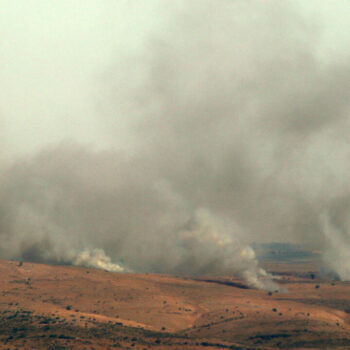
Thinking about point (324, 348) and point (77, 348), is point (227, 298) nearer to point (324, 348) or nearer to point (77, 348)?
point (324, 348)

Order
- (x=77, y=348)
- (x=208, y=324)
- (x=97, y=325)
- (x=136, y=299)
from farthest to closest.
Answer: (x=136, y=299) < (x=208, y=324) < (x=97, y=325) < (x=77, y=348)

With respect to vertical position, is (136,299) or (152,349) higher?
(136,299)

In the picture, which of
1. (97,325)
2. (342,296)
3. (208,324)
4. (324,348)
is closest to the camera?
(324,348)

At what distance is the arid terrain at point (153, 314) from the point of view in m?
124

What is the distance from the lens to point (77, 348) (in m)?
114

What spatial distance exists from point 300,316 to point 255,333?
18319 mm

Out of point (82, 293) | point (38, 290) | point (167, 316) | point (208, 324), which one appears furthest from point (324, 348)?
point (38, 290)

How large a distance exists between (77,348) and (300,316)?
62.0m

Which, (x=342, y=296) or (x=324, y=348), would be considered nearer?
(x=324, y=348)

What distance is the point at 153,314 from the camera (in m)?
154

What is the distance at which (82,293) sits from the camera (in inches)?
6781

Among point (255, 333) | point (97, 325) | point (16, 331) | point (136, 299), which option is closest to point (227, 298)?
point (136, 299)

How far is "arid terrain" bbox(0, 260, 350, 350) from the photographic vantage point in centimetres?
12362

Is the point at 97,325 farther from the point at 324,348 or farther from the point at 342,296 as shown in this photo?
the point at 342,296
